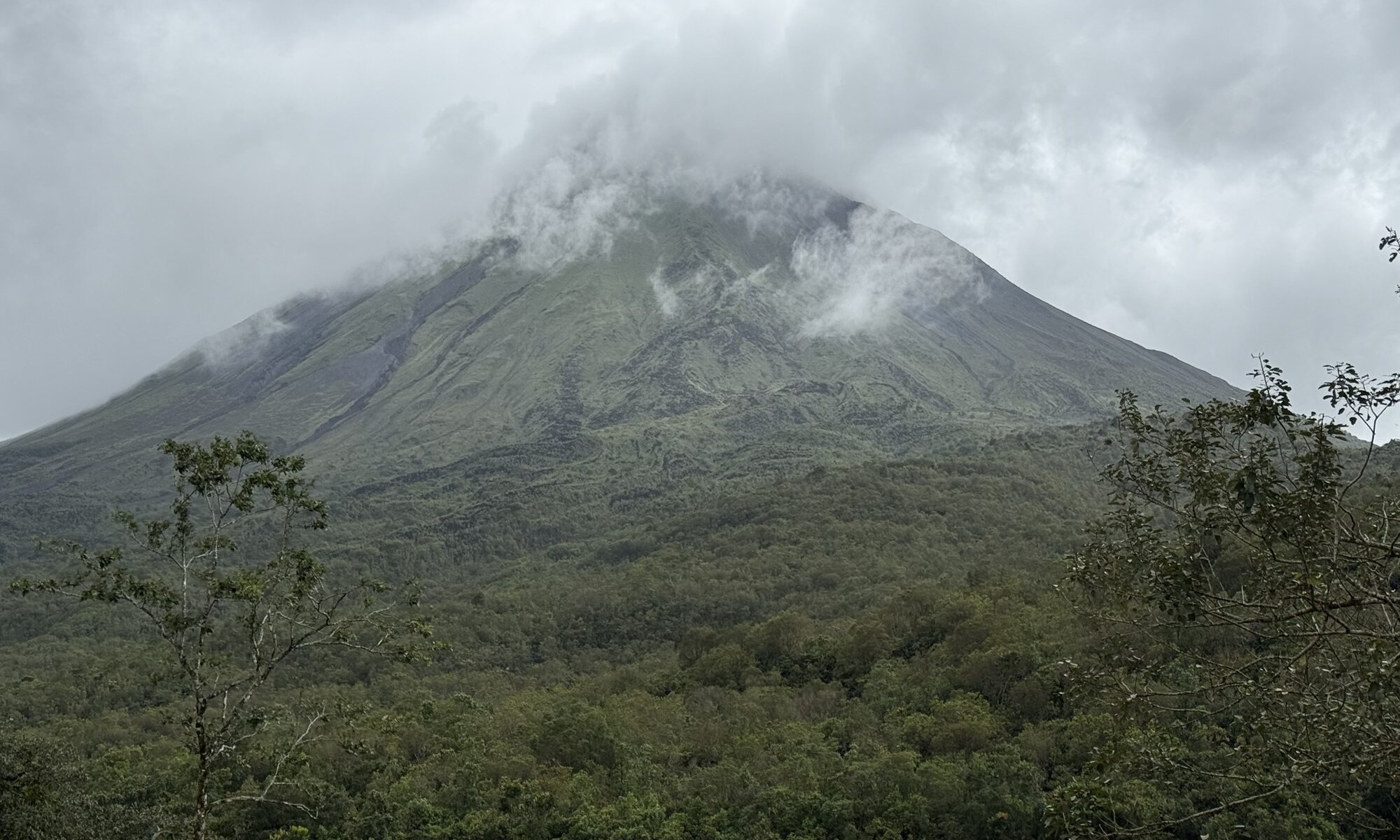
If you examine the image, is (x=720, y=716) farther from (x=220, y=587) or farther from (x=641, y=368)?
(x=641, y=368)

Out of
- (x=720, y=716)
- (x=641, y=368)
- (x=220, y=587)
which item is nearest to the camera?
(x=220, y=587)

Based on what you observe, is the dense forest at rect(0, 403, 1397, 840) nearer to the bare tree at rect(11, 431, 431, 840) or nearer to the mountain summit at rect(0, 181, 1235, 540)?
the bare tree at rect(11, 431, 431, 840)

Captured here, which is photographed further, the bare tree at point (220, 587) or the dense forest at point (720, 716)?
the dense forest at point (720, 716)

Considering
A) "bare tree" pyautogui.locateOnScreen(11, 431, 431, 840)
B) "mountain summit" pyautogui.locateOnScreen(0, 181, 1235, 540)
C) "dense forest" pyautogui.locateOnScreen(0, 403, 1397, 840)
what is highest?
"mountain summit" pyautogui.locateOnScreen(0, 181, 1235, 540)

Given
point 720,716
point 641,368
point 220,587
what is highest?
point 641,368

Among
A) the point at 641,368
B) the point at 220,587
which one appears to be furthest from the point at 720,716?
the point at 641,368

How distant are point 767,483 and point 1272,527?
85.0 meters

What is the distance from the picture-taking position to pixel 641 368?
139 m

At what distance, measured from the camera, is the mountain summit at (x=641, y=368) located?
115 metres

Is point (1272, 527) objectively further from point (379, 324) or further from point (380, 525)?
point (379, 324)

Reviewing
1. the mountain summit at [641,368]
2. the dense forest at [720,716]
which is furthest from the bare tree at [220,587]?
the mountain summit at [641,368]

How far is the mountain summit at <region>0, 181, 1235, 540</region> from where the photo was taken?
4525 inches

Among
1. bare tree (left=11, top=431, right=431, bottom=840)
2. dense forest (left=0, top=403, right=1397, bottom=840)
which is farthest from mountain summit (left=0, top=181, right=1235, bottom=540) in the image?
bare tree (left=11, top=431, right=431, bottom=840)

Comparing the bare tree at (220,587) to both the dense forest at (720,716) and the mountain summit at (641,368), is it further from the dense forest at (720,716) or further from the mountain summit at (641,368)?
the mountain summit at (641,368)
